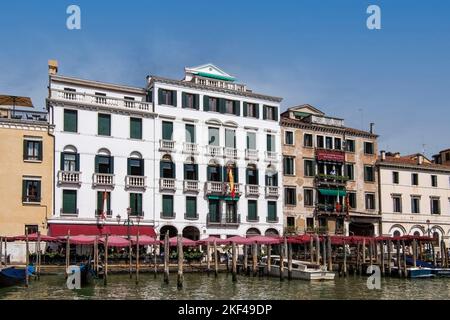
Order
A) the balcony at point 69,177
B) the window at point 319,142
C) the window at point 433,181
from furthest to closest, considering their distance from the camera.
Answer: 1. the window at point 433,181
2. the window at point 319,142
3. the balcony at point 69,177

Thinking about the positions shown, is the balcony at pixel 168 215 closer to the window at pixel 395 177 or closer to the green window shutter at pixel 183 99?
the green window shutter at pixel 183 99

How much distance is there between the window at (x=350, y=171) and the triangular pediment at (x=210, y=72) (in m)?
12.0

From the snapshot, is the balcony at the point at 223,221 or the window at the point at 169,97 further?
the balcony at the point at 223,221

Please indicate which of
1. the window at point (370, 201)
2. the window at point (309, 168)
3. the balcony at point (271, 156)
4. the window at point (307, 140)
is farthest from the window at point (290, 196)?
the window at point (370, 201)

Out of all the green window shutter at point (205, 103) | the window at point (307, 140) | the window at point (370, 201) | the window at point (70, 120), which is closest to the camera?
the window at point (70, 120)

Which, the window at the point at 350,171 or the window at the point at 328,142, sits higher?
the window at the point at 328,142

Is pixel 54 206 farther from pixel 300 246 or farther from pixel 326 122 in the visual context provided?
pixel 326 122

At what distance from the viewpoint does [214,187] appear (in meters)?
42.0

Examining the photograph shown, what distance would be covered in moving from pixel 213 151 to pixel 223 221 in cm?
505

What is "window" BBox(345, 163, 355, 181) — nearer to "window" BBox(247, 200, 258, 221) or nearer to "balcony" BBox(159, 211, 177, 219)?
"window" BBox(247, 200, 258, 221)

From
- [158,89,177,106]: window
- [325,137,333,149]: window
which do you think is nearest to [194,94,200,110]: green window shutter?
[158,89,177,106]: window

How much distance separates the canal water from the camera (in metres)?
24.2

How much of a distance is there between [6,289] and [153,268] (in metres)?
10.6

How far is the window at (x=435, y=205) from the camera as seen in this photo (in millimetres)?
51828
